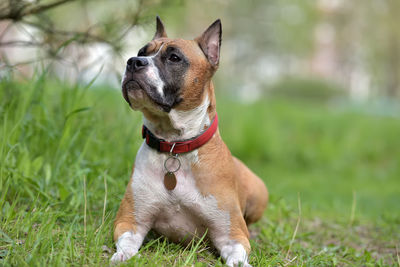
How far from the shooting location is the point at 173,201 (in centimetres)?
269

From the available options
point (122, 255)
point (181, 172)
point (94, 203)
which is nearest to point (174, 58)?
point (181, 172)

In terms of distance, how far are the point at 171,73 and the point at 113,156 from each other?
62.6 inches

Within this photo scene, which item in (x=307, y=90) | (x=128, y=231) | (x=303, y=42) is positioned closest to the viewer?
(x=128, y=231)

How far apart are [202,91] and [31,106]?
167cm

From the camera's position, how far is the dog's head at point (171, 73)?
8.32 ft

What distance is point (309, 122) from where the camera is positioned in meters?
9.54

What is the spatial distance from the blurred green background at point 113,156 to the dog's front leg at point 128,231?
83mm

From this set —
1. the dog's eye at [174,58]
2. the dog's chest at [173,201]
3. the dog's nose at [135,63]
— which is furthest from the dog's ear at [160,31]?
the dog's chest at [173,201]

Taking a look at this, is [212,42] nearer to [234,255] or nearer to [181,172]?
[181,172]

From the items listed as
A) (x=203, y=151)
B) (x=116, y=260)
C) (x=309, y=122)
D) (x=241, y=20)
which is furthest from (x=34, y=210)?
(x=241, y=20)

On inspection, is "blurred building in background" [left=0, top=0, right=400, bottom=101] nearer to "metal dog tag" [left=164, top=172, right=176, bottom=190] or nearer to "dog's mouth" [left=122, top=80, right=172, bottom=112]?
"dog's mouth" [left=122, top=80, right=172, bottom=112]

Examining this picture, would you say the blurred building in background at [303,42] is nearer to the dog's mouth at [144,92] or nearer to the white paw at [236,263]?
the dog's mouth at [144,92]

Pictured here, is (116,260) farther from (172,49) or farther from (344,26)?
(344,26)

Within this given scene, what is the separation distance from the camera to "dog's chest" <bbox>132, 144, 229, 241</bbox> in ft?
8.77
